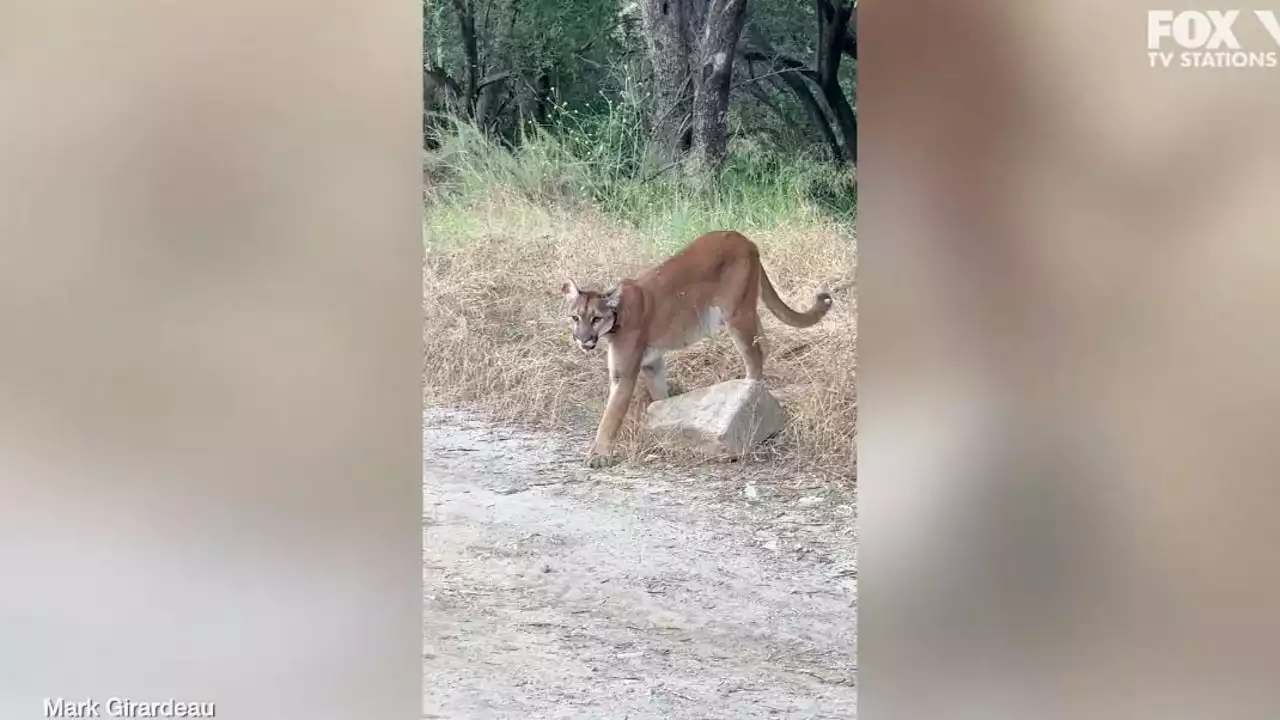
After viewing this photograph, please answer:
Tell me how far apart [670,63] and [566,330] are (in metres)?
0.75

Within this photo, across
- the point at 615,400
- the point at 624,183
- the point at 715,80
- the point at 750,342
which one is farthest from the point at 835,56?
the point at 615,400

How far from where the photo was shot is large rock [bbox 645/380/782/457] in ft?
7.88

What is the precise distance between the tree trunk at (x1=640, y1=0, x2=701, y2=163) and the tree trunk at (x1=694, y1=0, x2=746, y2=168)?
0.03 m

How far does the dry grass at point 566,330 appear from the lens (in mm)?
2357

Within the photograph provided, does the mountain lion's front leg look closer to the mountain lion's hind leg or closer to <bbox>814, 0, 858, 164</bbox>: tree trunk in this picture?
the mountain lion's hind leg

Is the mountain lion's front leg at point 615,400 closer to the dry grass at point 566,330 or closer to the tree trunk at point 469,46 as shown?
the dry grass at point 566,330

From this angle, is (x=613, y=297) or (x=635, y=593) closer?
(x=635, y=593)

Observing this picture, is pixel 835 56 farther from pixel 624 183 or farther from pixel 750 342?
pixel 750 342

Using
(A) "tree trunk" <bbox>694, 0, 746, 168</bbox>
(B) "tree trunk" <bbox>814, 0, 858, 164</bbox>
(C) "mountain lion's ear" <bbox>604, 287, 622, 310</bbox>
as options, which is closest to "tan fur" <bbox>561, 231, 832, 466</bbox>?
(C) "mountain lion's ear" <bbox>604, 287, 622, 310</bbox>

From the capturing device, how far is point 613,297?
2.47 meters
